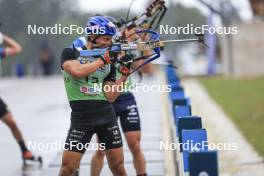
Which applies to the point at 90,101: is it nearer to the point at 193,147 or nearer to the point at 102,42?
the point at 102,42

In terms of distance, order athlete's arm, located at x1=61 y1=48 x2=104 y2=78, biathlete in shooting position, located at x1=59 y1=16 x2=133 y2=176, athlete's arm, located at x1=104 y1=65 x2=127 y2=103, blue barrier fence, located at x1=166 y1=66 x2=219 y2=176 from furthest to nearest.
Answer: athlete's arm, located at x1=104 y1=65 x2=127 y2=103
biathlete in shooting position, located at x1=59 y1=16 x2=133 y2=176
athlete's arm, located at x1=61 y1=48 x2=104 y2=78
blue barrier fence, located at x1=166 y1=66 x2=219 y2=176

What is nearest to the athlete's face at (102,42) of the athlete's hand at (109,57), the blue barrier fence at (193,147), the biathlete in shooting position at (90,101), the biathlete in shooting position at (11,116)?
the biathlete in shooting position at (90,101)

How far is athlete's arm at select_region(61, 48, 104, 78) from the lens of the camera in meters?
7.25

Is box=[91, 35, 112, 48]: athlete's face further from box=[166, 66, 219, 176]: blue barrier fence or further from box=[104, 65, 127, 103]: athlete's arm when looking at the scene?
box=[166, 66, 219, 176]: blue barrier fence

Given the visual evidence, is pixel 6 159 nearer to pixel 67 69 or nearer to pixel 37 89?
pixel 67 69

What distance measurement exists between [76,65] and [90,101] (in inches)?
18.7

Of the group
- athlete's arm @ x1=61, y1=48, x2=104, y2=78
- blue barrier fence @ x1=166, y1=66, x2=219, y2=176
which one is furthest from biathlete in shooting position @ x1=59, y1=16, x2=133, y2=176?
blue barrier fence @ x1=166, y1=66, x2=219, y2=176

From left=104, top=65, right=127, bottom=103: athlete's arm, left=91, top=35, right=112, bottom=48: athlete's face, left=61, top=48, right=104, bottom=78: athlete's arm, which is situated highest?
left=91, top=35, right=112, bottom=48: athlete's face

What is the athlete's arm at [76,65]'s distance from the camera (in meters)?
7.25

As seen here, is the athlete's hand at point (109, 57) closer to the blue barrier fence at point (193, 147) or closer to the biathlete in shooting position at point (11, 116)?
the blue barrier fence at point (193, 147)

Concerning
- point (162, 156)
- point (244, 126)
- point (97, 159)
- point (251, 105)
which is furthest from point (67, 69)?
point (251, 105)


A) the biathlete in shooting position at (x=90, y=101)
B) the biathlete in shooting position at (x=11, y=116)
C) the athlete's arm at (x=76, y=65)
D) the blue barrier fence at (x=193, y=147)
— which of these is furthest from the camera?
the biathlete in shooting position at (x=11, y=116)

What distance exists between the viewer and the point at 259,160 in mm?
11672

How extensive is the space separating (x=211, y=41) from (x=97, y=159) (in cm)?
2433
